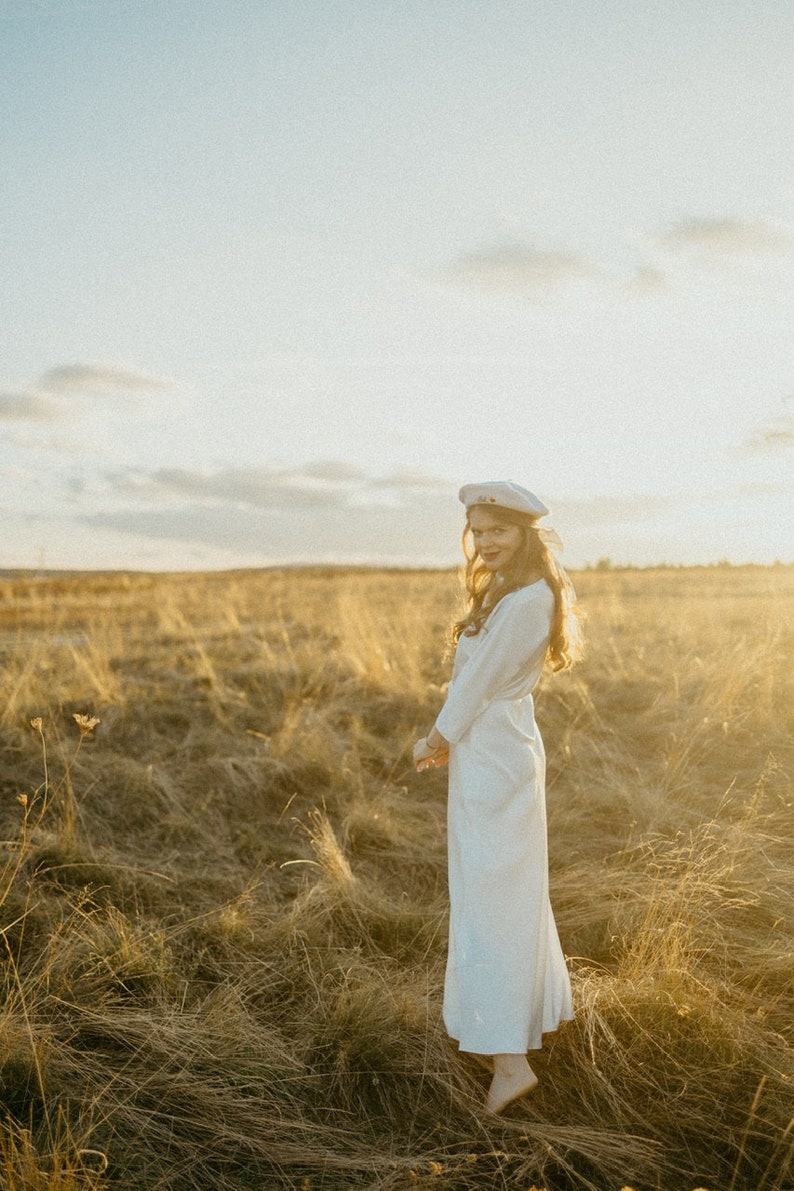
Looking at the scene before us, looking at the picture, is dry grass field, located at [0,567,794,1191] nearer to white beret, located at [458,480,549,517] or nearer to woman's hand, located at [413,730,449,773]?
woman's hand, located at [413,730,449,773]

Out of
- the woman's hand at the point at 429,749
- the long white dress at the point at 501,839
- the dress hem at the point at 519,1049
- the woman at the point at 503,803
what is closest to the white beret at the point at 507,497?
the woman at the point at 503,803

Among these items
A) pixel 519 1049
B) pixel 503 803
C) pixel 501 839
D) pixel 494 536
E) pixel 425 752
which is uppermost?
pixel 494 536

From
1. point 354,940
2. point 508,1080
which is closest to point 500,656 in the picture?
point 508,1080

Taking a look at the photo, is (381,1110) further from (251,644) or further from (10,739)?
(251,644)

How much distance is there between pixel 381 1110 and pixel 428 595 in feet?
49.0

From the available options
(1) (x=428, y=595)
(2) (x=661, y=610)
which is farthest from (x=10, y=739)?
(1) (x=428, y=595)

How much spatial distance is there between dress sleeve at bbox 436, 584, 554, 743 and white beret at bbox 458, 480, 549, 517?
27 cm

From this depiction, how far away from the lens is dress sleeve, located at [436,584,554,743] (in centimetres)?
291

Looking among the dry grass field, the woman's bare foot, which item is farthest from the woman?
the dry grass field

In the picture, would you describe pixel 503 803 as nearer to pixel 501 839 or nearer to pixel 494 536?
pixel 501 839

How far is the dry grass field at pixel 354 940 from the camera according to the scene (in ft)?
9.16

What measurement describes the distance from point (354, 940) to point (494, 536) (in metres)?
2.23

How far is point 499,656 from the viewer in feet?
9.54

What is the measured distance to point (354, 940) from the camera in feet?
13.8
